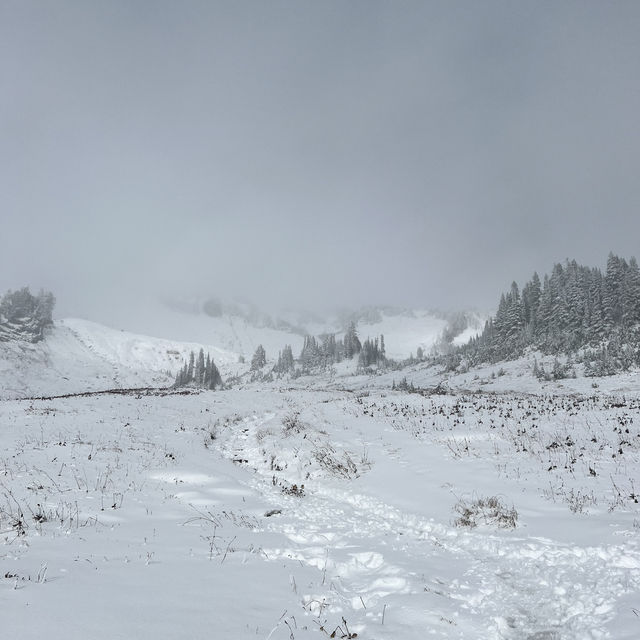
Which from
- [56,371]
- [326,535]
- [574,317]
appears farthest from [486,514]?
[56,371]

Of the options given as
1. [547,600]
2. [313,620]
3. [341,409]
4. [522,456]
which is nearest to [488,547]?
[547,600]

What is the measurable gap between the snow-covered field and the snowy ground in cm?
3

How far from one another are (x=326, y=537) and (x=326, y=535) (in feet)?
0.42

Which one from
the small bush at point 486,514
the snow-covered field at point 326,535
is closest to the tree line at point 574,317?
the snow-covered field at point 326,535

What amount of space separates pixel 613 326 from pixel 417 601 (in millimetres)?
77582

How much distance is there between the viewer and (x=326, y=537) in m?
Answer: 6.81

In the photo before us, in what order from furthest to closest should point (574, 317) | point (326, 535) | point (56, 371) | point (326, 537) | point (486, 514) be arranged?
point (56, 371)
point (574, 317)
point (486, 514)
point (326, 535)
point (326, 537)

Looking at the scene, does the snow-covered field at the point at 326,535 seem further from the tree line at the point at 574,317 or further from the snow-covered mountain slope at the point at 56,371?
the snow-covered mountain slope at the point at 56,371

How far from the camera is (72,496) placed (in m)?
8.02

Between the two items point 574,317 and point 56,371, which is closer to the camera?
point 574,317

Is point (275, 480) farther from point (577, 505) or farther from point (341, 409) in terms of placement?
point (341, 409)

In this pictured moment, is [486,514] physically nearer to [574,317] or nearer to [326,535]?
[326,535]

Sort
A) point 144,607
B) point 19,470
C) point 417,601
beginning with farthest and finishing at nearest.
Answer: point 19,470, point 417,601, point 144,607

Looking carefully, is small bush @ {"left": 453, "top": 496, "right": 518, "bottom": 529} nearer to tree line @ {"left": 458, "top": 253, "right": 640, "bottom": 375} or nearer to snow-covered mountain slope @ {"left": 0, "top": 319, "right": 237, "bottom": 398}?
tree line @ {"left": 458, "top": 253, "right": 640, "bottom": 375}
